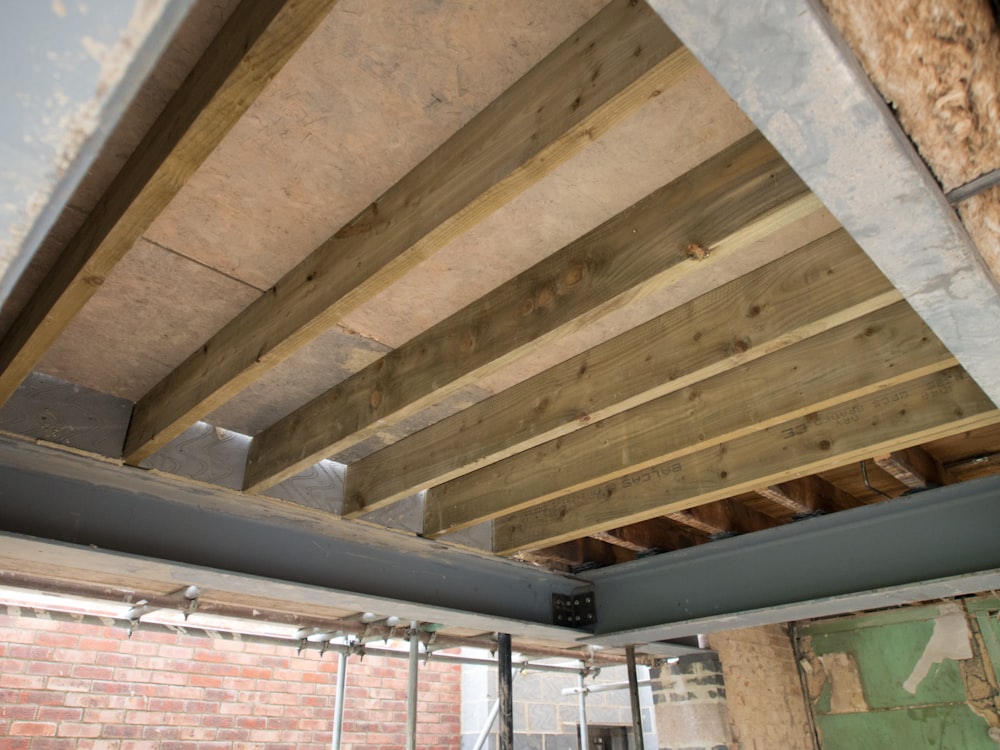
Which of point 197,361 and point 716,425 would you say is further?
point 716,425

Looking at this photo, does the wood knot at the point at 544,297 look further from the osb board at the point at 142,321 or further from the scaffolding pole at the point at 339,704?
the scaffolding pole at the point at 339,704

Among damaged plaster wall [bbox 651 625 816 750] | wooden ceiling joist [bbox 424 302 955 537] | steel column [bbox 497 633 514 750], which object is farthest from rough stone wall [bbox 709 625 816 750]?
wooden ceiling joist [bbox 424 302 955 537]

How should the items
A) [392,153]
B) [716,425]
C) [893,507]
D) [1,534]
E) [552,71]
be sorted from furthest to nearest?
1. [893,507]
2. [716,425]
3. [1,534]
4. [392,153]
5. [552,71]

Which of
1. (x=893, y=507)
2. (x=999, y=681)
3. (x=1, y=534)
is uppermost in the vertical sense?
(x=893, y=507)

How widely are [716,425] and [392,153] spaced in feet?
4.18

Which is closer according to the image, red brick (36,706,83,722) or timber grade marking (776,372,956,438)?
timber grade marking (776,372,956,438)

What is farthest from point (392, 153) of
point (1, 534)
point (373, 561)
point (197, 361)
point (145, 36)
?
point (373, 561)

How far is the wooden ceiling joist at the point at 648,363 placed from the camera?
1.72 metres

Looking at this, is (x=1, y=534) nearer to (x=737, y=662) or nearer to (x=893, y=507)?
(x=893, y=507)

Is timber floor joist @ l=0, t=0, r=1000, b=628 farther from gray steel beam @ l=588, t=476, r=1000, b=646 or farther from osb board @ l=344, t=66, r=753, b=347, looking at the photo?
gray steel beam @ l=588, t=476, r=1000, b=646

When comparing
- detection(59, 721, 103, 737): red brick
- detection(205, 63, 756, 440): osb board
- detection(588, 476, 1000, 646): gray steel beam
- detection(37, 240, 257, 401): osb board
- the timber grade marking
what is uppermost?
detection(205, 63, 756, 440): osb board

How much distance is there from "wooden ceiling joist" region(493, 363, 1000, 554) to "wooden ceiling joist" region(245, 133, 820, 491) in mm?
843

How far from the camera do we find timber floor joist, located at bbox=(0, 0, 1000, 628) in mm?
1269

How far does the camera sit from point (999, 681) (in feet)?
13.0
